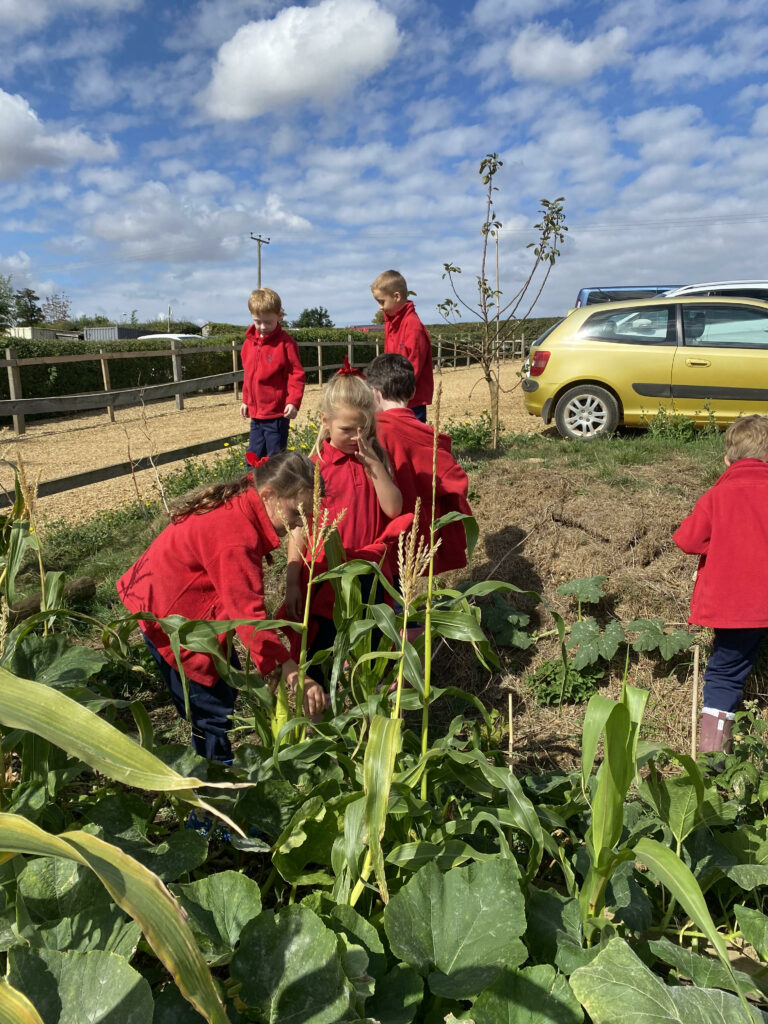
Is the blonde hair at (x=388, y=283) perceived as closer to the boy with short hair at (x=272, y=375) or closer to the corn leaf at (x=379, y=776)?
the boy with short hair at (x=272, y=375)

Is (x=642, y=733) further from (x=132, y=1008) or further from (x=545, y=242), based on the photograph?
(x=545, y=242)

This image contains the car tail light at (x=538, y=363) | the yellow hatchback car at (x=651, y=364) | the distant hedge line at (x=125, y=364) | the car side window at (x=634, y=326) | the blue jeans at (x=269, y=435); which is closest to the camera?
the blue jeans at (x=269, y=435)

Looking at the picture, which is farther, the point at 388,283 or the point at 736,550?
the point at 388,283

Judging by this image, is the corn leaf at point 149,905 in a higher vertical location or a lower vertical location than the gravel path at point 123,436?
higher

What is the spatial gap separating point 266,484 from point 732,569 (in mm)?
1766

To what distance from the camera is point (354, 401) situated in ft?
8.08

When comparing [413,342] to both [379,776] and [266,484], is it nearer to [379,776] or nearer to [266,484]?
[266,484]

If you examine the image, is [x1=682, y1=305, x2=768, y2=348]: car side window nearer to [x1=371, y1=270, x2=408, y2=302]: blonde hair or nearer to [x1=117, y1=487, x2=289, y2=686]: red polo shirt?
[x1=371, y1=270, x2=408, y2=302]: blonde hair

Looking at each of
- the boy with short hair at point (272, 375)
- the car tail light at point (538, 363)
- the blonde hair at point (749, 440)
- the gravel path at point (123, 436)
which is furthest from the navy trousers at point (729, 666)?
the car tail light at point (538, 363)

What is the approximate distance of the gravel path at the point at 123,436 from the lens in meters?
7.84

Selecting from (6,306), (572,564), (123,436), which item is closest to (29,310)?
(6,306)

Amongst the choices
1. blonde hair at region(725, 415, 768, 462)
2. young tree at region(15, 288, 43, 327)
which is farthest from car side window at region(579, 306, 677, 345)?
young tree at region(15, 288, 43, 327)

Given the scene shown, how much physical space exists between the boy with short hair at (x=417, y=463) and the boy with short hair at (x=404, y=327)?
5.86ft

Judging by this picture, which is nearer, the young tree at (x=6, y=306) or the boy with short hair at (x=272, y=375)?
the boy with short hair at (x=272, y=375)
